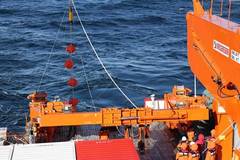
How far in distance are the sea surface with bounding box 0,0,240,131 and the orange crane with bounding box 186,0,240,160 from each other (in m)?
14.2

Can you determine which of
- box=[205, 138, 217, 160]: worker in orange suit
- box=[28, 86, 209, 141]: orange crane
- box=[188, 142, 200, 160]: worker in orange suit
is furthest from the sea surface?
box=[205, 138, 217, 160]: worker in orange suit

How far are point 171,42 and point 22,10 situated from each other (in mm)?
21694

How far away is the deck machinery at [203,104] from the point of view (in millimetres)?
11922

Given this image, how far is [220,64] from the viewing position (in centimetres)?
1252

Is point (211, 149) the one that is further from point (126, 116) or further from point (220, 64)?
point (220, 64)

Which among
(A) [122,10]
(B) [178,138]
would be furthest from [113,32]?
(B) [178,138]

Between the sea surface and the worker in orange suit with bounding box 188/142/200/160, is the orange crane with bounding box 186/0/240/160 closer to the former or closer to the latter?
the worker in orange suit with bounding box 188/142/200/160

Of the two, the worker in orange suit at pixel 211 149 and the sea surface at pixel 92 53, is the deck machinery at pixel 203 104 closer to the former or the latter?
the worker in orange suit at pixel 211 149

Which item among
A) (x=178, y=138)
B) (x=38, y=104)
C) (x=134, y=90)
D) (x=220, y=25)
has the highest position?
(x=220, y=25)

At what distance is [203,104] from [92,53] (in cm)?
2525

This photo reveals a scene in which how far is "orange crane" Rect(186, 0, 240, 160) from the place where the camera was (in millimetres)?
11641

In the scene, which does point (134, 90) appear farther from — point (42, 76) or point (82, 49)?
point (82, 49)

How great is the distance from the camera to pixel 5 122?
2677cm

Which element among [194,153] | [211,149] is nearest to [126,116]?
[194,153]
